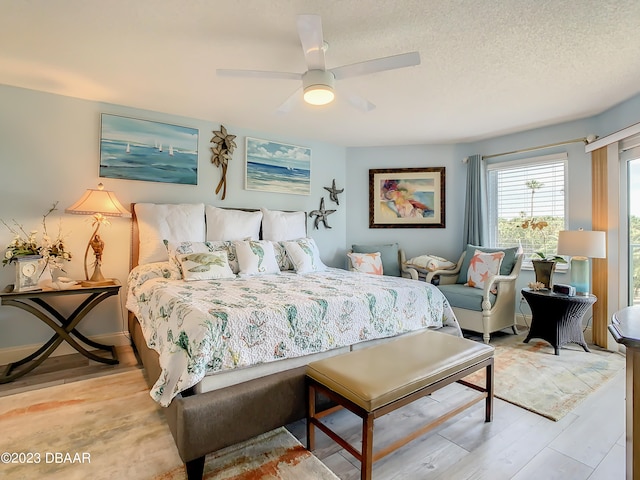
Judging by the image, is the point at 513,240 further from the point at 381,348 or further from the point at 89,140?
the point at 89,140

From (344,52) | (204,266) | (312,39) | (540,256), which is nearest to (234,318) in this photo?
(204,266)

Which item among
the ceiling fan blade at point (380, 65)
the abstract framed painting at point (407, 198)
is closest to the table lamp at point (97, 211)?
the ceiling fan blade at point (380, 65)

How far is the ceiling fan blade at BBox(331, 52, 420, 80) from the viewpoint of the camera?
6.08 ft

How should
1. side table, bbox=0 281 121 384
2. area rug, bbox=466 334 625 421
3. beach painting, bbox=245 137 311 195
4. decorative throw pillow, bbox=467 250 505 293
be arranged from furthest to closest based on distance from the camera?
beach painting, bbox=245 137 311 195 < decorative throw pillow, bbox=467 250 505 293 < side table, bbox=0 281 121 384 < area rug, bbox=466 334 625 421

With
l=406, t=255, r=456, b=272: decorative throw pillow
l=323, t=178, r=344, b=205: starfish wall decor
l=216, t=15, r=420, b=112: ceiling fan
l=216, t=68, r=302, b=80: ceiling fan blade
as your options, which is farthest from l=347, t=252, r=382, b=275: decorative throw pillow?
l=216, t=68, r=302, b=80: ceiling fan blade

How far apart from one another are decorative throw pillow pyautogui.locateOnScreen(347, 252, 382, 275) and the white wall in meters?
2.01

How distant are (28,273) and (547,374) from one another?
4.26 meters

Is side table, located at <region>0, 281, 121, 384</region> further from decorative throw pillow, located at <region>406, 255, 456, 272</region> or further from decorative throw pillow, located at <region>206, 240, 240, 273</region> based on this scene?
decorative throw pillow, located at <region>406, 255, 456, 272</region>

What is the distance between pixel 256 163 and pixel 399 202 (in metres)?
2.12

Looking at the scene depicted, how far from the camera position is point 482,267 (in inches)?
148

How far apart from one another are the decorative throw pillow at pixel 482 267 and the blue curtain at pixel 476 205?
51cm

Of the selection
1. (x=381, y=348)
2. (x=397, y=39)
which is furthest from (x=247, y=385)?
(x=397, y=39)

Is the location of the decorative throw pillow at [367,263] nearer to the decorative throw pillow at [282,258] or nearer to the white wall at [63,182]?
the decorative throw pillow at [282,258]

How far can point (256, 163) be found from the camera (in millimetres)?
4078
